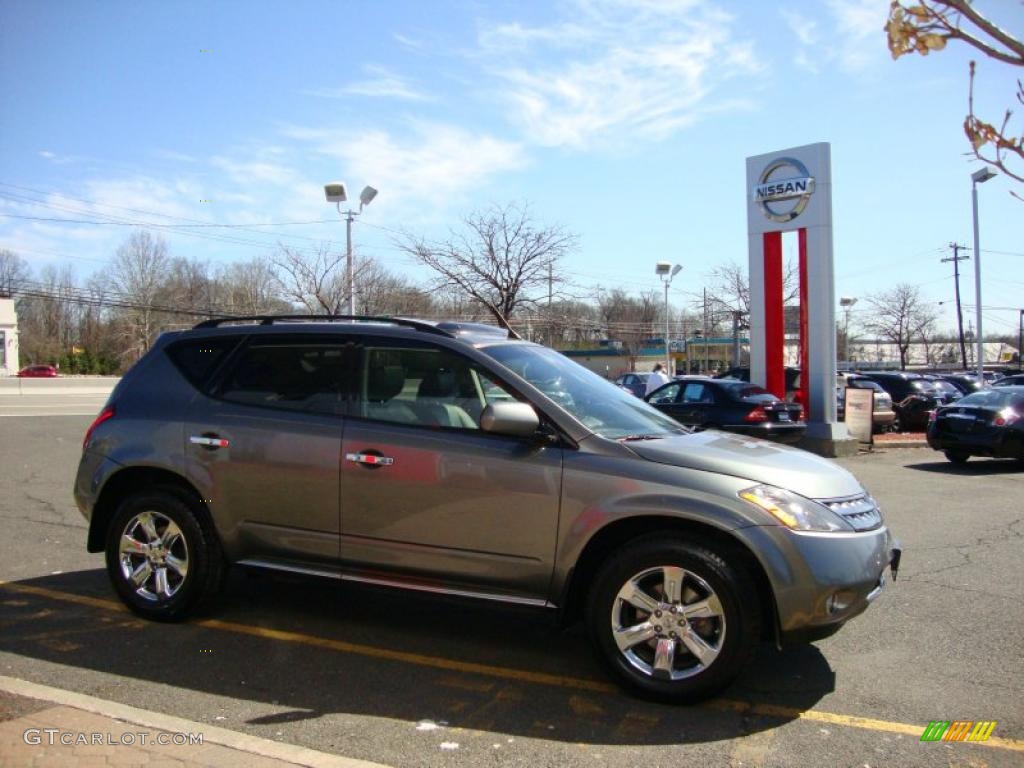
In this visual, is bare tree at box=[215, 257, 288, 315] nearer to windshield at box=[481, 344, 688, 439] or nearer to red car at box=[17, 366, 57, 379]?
red car at box=[17, 366, 57, 379]

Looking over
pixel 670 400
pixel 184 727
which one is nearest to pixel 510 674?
pixel 184 727

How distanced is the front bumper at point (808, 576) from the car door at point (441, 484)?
1.02 m

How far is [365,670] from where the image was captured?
13.5ft

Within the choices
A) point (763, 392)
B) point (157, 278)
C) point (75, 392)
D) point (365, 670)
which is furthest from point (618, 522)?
point (157, 278)

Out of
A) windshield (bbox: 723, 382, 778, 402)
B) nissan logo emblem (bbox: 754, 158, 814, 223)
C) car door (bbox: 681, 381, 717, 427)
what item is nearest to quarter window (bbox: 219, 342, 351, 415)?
car door (bbox: 681, 381, 717, 427)

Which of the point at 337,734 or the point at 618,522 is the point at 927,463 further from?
the point at 337,734

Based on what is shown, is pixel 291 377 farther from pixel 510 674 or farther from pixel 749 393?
pixel 749 393

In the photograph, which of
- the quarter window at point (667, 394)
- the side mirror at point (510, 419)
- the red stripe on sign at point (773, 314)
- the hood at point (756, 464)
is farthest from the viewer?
the red stripe on sign at point (773, 314)

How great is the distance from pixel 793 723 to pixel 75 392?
40.3 meters

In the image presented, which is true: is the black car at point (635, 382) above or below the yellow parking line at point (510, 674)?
above

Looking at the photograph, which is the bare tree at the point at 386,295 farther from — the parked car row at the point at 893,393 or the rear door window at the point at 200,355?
the rear door window at the point at 200,355

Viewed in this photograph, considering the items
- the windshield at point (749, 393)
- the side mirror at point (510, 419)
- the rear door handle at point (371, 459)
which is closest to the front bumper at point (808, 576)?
the side mirror at point (510, 419)

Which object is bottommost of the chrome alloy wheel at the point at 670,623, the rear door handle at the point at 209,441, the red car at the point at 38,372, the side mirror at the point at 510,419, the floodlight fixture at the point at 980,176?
the chrome alloy wheel at the point at 670,623

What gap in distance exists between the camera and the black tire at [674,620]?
11.6 feet
